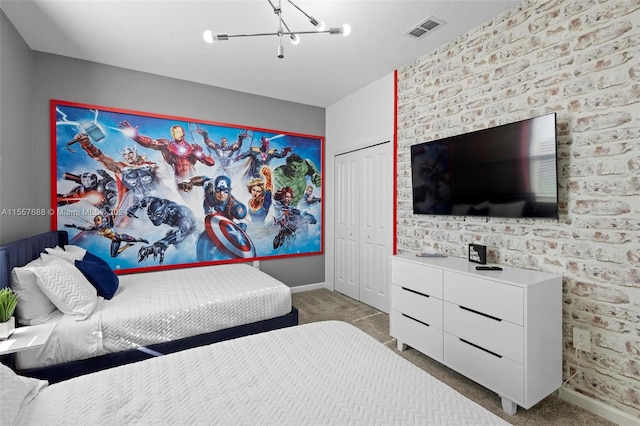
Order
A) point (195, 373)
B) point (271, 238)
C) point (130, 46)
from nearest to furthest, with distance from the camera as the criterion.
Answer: point (195, 373), point (130, 46), point (271, 238)

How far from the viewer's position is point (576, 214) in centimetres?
202

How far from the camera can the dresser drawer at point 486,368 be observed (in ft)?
6.12

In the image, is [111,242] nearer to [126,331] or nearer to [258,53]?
[126,331]

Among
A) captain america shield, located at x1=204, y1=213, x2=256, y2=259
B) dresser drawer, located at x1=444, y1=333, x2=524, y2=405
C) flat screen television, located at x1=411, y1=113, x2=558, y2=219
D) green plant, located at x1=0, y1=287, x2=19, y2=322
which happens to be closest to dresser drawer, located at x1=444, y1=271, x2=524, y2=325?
dresser drawer, located at x1=444, y1=333, x2=524, y2=405

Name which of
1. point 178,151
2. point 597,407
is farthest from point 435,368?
point 178,151

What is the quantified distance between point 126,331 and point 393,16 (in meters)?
3.01

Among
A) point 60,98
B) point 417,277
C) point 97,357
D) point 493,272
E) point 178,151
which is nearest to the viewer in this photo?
point 97,357

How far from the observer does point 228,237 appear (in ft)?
12.8

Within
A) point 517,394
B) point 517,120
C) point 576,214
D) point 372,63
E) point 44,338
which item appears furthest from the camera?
point 372,63

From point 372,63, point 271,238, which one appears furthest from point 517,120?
point 271,238

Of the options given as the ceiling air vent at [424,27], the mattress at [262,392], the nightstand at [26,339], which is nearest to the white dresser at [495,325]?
the mattress at [262,392]

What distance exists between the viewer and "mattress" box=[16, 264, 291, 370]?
6.34 ft

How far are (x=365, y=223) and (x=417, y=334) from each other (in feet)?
5.42

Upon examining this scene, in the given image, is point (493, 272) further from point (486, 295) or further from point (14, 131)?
point (14, 131)
